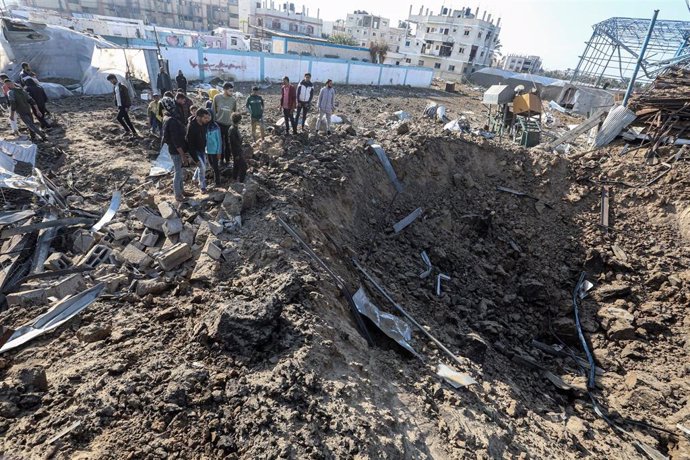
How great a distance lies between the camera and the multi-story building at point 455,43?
1924 inches

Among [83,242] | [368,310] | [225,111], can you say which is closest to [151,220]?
[83,242]

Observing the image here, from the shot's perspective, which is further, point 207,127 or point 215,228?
point 207,127

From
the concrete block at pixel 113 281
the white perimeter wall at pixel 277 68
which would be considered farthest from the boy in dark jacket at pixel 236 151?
the white perimeter wall at pixel 277 68

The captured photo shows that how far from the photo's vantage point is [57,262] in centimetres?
454

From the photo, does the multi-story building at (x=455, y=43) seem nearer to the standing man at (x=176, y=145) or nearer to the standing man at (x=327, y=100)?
the standing man at (x=327, y=100)

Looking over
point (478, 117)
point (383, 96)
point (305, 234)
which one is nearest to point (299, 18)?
point (383, 96)

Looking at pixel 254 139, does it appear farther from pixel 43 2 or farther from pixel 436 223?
pixel 43 2

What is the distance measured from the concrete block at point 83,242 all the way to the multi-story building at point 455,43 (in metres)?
49.9

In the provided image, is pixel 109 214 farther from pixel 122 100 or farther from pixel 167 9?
pixel 167 9

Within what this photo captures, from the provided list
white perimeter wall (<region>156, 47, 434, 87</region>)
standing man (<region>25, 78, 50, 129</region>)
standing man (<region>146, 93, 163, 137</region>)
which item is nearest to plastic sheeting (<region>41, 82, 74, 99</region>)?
white perimeter wall (<region>156, 47, 434, 87</region>)

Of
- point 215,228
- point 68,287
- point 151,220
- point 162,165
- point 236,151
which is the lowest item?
point 68,287

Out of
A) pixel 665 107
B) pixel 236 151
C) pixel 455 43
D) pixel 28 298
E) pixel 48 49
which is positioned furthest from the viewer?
pixel 455 43

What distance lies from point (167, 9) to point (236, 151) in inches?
3364

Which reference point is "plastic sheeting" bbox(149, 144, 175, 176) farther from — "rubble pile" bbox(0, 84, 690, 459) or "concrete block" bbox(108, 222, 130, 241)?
"concrete block" bbox(108, 222, 130, 241)
